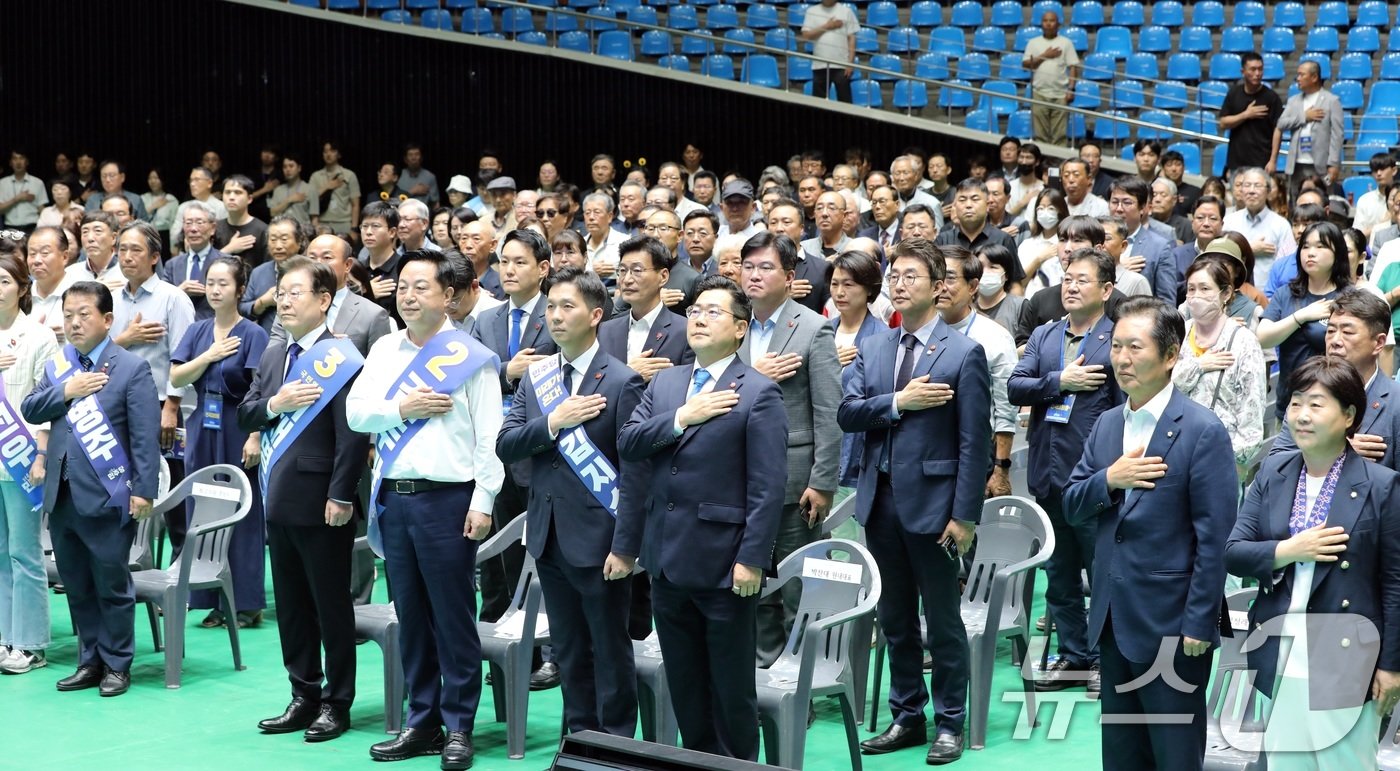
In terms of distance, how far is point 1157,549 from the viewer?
13.2 ft

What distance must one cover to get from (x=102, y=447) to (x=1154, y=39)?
39.2 feet

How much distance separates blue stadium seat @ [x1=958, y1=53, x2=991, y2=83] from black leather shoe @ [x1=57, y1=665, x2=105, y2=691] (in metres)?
11.0

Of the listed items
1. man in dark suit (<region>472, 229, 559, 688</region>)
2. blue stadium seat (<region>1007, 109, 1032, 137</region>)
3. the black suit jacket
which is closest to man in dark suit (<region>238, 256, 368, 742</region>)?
the black suit jacket

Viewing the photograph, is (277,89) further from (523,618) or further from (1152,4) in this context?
(523,618)

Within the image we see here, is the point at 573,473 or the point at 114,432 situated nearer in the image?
the point at 573,473

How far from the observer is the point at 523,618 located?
5.58 meters

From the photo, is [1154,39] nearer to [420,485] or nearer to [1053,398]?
[1053,398]

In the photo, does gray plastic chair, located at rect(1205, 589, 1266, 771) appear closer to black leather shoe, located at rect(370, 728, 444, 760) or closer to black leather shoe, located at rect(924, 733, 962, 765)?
black leather shoe, located at rect(924, 733, 962, 765)

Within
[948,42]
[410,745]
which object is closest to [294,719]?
[410,745]

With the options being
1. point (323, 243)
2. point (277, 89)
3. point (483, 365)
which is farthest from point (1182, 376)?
point (277, 89)

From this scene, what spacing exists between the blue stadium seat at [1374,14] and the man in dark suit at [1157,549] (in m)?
12.2

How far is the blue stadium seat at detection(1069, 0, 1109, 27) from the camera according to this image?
15.6m

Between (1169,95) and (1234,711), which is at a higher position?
(1169,95)

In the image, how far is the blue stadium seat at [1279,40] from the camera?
14766 millimetres
